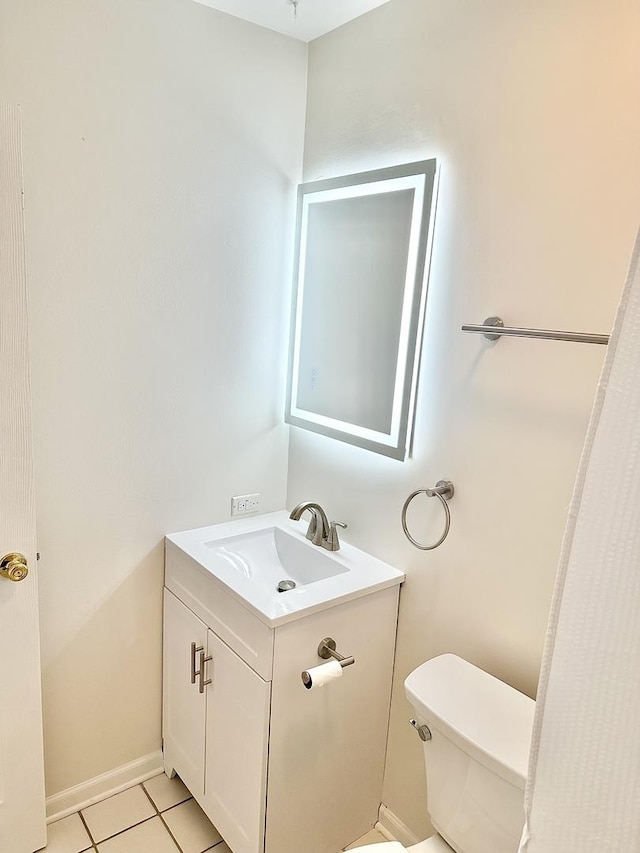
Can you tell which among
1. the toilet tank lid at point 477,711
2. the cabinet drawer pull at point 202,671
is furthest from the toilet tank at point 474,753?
the cabinet drawer pull at point 202,671

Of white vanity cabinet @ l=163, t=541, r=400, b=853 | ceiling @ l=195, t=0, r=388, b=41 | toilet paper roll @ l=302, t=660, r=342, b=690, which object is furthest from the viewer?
ceiling @ l=195, t=0, r=388, b=41

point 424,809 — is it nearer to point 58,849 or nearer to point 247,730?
point 247,730

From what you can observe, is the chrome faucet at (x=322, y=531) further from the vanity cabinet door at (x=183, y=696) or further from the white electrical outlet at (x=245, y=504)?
the vanity cabinet door at (x=183, y=696)

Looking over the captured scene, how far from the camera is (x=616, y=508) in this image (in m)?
0.42

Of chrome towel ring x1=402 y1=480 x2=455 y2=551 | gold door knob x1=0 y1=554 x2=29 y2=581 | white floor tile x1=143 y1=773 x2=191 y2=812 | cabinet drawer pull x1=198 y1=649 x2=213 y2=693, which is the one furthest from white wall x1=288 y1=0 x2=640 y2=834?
gold door knob x1=0 y1=554 x2=29 y2=581

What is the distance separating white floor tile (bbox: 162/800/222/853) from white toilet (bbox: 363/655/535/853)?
780 mm

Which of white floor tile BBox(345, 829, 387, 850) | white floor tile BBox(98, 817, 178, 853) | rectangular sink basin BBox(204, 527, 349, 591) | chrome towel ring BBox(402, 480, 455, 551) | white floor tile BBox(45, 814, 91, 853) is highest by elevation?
chrome towel ring BBox(402, 480, 455, 551)

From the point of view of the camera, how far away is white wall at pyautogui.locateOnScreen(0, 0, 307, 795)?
5.19ft

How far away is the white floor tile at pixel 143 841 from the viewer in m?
1.77

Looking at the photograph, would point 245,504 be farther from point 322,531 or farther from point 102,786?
point 102,786

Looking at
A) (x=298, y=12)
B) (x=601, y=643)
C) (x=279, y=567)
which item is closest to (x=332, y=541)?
(x=279, y=567)

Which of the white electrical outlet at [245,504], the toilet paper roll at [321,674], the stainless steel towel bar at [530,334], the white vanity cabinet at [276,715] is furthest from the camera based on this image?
the white electrical outlet at [245,504]

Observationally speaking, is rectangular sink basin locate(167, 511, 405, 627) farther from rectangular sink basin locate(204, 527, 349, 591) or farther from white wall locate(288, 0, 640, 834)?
white wall locate(288, 0, 640, 834)

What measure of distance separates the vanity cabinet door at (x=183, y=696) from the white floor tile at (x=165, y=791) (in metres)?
0.04
